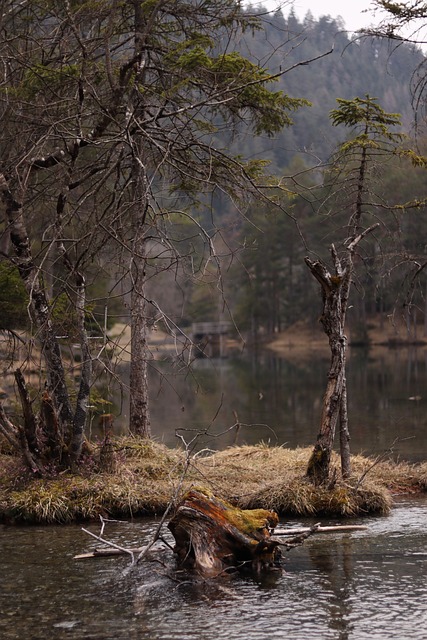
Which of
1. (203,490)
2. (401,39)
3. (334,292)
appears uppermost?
(401,39)

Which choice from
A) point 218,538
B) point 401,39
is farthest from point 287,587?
point 401,39

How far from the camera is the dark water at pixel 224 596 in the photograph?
27.2 feet

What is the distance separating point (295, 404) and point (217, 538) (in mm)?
23676

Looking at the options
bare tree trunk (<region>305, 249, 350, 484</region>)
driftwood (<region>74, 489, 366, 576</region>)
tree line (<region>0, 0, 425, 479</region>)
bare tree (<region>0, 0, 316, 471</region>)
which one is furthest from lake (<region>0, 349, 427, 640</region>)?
bare tree (<region>0, 0, 316, 471</region>)

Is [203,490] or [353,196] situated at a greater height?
[353,196]

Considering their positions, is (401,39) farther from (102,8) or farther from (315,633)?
(315,633)

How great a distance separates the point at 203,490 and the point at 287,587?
1645 millimetres

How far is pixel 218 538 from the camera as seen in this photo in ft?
33.5

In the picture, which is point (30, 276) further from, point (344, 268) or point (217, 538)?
point (217, 538)

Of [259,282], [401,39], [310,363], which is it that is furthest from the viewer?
[259,282]

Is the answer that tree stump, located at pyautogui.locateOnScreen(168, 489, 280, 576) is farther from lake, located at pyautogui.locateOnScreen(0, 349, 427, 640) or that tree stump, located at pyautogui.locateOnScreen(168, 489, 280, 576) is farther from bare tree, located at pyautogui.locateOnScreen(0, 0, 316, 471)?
bare tree, located at pyautogui.locateOnScreen(0, 0, 316, 471)

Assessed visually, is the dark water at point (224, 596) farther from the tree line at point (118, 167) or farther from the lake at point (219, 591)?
the tree line at point (118, 167)

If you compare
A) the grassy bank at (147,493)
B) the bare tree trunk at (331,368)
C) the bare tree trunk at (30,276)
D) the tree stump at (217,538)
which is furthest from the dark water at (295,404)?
the bare tree trunk at (30,276)

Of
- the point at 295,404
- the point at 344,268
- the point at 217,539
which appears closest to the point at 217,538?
the point at 217,539
